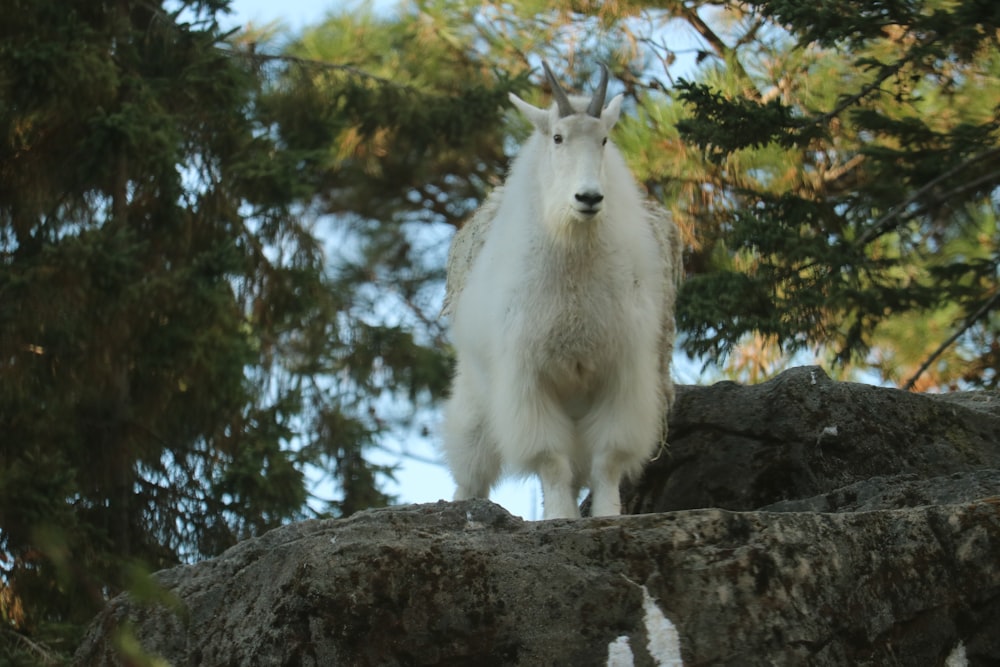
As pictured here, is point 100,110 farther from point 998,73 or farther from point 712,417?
point 998,73

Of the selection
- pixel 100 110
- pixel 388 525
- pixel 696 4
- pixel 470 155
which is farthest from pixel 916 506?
pixel 470 155

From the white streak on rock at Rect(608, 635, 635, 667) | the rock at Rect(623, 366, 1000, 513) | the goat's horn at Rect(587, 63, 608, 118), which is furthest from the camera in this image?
the rock at Rect(623, 366, 1000, 513)

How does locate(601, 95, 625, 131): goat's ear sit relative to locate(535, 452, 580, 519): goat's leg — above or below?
above

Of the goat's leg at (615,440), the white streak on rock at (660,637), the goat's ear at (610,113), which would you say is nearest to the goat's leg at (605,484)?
the goat's leg at (615,440)

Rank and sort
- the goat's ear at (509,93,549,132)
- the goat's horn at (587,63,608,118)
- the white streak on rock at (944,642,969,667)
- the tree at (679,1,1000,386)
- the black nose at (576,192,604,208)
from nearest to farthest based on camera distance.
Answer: the white streak on rock at (944,642,969,667), the black nose at (576,192,604,208), the goat's horn at (587,63,608,118), the goat's ear at (509,93,549,132), the tree at (679,1,1000,386)

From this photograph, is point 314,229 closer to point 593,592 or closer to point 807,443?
point 807,443

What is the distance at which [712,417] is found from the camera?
7457mm

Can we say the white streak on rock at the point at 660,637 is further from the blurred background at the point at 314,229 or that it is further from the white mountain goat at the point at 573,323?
the blurred background at the point at 314,229

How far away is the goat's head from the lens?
6254mm

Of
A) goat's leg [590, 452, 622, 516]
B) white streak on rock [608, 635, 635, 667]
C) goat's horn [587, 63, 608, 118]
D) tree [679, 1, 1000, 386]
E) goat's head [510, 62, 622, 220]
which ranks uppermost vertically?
tree [679, 1, 1000, 386]

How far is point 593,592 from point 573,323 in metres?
1.89

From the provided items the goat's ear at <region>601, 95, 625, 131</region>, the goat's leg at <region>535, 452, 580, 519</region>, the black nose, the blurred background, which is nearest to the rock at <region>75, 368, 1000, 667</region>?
the goat's leg at <region>535, 452, 580, 519</region>

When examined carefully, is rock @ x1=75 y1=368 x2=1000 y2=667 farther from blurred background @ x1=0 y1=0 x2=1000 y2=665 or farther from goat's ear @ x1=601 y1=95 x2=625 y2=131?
blurred background @ x1=0 y1=0 x2=1000 y2=665

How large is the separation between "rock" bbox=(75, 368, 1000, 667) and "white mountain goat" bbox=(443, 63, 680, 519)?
4.18 ft
